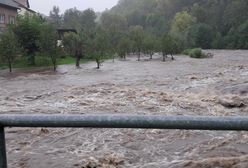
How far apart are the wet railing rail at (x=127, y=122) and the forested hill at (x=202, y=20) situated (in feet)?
238

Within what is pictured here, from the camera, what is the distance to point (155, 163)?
24.5 feet

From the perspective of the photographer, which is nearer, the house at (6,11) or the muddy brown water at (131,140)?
the muddy brown water at (131,140)

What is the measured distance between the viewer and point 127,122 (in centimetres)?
194

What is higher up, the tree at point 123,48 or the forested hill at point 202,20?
the forested hill at point 202,20

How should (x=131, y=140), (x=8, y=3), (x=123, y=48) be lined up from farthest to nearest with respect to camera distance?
(x=8, y=3), (x=123, y=48), (x=131, y=140)

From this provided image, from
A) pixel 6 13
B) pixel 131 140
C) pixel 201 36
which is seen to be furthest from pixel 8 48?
pixel 201 36

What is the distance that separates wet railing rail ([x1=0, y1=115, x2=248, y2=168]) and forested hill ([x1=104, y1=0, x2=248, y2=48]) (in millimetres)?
72436

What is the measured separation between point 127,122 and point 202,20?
95.4 metres

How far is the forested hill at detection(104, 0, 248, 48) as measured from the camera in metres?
77.7

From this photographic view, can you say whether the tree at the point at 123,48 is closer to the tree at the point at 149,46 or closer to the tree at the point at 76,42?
the tree at the point at 149,46

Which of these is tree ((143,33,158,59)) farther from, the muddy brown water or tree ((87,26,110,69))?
the muddy brown water

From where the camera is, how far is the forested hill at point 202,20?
77.7 meters

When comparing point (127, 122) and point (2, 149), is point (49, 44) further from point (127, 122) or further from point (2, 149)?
point (127, 122)

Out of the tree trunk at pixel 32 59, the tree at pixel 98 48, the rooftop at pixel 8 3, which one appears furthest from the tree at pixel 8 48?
the rooftop at pixel 8 3
